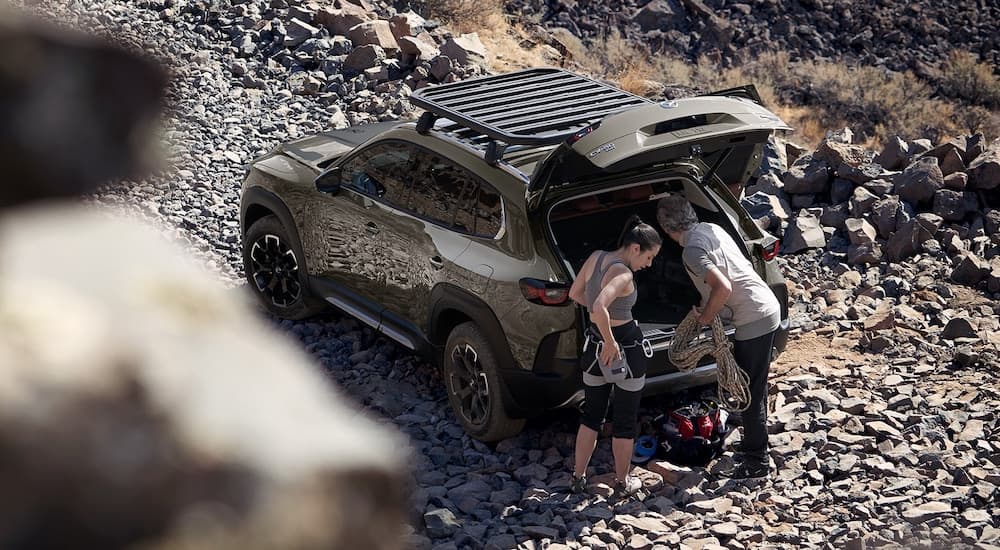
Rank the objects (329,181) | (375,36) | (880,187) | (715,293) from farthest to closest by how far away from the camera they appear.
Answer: (375,36) < (880,187) < (329,181) < (715,293)

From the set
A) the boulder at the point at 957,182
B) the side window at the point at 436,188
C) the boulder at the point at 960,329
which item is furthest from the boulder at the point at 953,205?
the side window at the point at 436,188

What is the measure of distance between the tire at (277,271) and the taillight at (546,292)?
2.56 m

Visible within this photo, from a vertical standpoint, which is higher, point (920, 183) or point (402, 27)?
point (402, 27)

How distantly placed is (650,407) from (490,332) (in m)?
1.47

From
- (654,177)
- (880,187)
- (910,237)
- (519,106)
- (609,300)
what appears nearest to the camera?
(609,300)

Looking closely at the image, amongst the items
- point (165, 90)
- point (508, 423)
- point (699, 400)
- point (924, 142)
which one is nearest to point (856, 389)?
point (699, 400)

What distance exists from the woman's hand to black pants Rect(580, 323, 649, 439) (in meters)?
0.10

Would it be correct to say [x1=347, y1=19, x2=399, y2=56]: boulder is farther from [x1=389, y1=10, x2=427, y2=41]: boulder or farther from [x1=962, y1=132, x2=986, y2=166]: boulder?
[x1=962, y1=132, x2=986, y2=166]: boulder

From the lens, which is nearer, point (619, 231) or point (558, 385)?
point (558, 385)

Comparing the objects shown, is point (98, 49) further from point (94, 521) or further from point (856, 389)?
point (856, 389)

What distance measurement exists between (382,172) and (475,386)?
5.54ft

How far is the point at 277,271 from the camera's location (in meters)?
8.38

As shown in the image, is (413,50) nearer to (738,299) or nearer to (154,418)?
(738,299)

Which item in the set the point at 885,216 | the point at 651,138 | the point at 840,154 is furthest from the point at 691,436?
the point at 840,154
